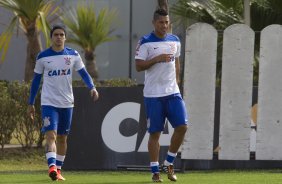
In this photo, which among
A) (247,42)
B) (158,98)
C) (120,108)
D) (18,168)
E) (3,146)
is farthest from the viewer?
(3,146)

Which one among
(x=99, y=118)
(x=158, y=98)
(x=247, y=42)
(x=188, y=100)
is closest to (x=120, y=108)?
(x=99, y=118)

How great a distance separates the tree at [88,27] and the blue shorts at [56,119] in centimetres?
1508

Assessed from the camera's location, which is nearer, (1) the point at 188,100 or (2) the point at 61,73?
(2) the point at 61,73

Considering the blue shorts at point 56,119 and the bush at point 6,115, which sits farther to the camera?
the bush at point 6,115

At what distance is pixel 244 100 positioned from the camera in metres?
13.5

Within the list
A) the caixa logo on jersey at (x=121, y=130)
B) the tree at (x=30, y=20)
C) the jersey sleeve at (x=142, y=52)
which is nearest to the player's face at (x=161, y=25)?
the jersey sleeve at (x=142, y=52)

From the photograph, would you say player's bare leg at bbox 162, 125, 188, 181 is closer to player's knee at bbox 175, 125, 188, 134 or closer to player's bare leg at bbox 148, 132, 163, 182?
player's knee at bbox 175, 125, 188, 134

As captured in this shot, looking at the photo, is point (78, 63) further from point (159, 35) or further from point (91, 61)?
point (91, 61)

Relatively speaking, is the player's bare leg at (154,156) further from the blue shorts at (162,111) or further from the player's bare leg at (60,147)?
the player's bare leg at (60,147)

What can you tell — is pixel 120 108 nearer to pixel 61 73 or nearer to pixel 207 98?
pixel 207 98

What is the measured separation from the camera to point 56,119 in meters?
11.8

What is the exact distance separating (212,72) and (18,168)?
14.3 ft

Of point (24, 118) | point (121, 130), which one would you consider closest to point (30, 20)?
point (24, 118)

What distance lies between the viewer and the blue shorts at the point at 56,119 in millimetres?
11664
